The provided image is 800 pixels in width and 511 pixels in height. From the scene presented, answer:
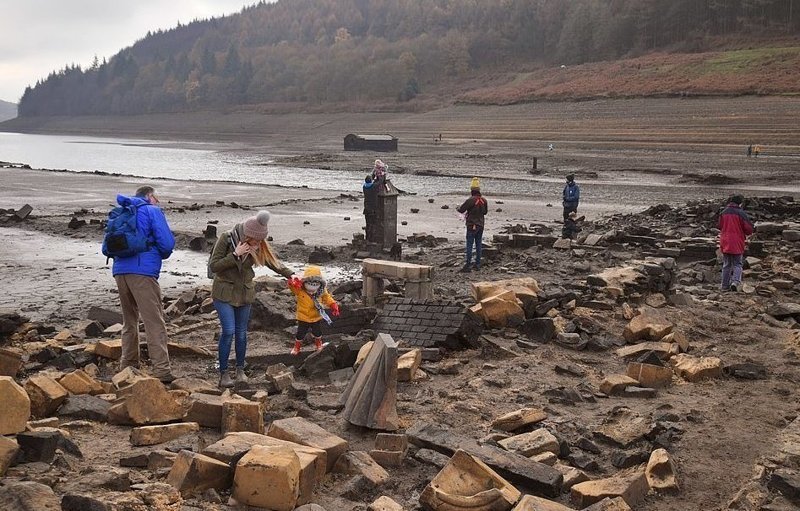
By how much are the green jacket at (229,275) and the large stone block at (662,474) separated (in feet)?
12.6

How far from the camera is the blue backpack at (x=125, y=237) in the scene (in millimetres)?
6895

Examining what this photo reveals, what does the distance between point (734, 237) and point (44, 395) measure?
34.1 ft

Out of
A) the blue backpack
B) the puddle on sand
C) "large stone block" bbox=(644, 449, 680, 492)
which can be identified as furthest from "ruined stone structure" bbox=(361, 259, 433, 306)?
"large stone block" bbox=(644, 449, 680, 492)

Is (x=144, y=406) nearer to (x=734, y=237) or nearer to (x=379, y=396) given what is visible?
(x=379, y=396)

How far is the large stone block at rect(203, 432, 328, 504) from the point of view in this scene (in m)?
4.77

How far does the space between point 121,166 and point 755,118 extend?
43461 mm

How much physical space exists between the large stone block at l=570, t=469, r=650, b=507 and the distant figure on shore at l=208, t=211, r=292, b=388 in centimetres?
346

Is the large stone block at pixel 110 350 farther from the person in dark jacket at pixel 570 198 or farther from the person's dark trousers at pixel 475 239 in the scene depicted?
the person in dark jacket at pixel 570 198

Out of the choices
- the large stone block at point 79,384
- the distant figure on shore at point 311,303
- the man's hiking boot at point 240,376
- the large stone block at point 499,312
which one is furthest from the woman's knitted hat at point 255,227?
the large stone block at point 499,312

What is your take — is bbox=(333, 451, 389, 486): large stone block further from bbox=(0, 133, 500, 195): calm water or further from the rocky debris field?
bbox=(0, 133, 500, 195): calm water

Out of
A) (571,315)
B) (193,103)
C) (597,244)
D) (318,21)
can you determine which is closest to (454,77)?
(193,103)

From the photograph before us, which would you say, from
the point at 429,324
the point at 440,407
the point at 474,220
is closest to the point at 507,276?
the point at 474,220

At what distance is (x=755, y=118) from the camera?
47094 mm

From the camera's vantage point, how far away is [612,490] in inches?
200
